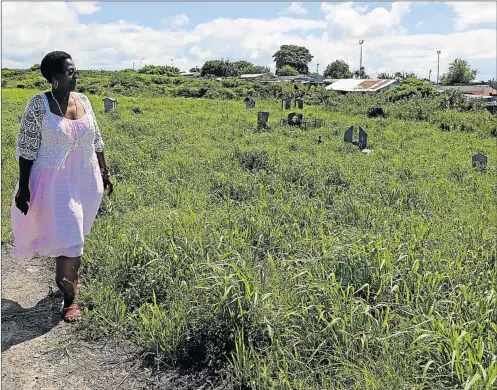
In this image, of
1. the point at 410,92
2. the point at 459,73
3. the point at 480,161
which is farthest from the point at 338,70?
the point at 480,161

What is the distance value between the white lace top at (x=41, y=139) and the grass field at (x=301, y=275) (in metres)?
1.02

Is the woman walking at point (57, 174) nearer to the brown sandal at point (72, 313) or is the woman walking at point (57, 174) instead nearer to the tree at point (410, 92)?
the brown sandal at point (72, 313)

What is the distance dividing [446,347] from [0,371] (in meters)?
2.50

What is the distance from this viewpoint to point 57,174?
3.23 meters

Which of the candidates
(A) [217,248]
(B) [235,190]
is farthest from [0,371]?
(B) [235,190]

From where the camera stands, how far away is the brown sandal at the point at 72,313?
10.8 ft

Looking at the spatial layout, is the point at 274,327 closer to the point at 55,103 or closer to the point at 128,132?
the point at 55,103

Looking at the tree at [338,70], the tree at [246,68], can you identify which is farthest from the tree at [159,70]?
the tree at [338,70]

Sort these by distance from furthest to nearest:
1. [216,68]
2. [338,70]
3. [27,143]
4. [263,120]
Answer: [338,70], [216,68], [263,120], [27,143]

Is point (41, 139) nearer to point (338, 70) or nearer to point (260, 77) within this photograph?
point (260, 77)

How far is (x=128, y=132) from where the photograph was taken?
1234cm

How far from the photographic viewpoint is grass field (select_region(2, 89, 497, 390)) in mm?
2619

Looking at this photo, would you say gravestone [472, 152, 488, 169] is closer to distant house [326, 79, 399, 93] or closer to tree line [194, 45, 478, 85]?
distant house [326, 79, 399, 93]

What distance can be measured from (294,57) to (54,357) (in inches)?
3165
